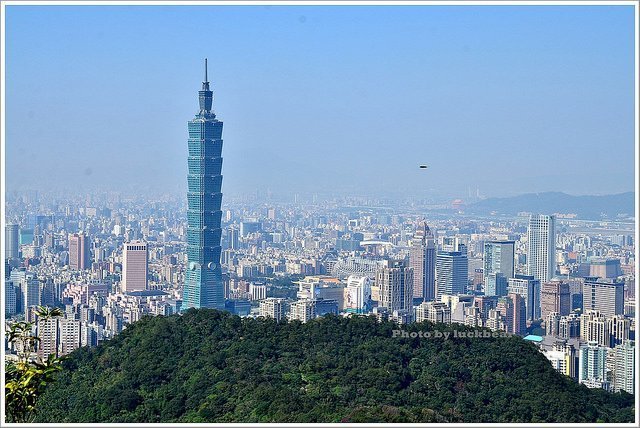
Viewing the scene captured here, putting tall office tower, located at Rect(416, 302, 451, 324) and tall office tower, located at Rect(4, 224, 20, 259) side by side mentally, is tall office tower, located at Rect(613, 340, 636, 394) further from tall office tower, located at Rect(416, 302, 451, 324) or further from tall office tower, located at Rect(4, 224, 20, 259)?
tall office tower, located at Rect(4, 224, 20, 259)

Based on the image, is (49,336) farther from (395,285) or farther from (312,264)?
(312,264)

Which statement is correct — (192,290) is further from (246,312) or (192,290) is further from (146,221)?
(246,312)

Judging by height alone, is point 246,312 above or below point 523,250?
below

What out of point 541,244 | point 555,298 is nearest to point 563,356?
point 555,298

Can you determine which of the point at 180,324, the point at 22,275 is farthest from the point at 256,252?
the point at 180,324

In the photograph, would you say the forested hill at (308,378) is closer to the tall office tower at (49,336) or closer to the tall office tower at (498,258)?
the tall office tower at (49,336)

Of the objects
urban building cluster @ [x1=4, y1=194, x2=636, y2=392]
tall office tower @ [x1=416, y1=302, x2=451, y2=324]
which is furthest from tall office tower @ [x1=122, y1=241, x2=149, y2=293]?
tall office tower @ [x1=416, y1=302, x2=451, y2=324]

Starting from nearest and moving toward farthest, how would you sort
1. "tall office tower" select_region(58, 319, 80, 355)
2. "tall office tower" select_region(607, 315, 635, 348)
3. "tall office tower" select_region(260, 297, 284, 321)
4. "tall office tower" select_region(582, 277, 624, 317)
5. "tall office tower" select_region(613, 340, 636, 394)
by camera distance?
"tall office tower" select_region(613, 340, 636, 394)
"tall office tower" select_region(58, 319, 80, 355)
"tall office tower" select_region(607, 315, 635, 348)
"tall office tower" select_region(582, 277, 624, 317)
"tall office tower" select_region(260, 297, 284, 321)
